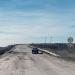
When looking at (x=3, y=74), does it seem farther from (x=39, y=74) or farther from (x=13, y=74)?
(x=39, y=74)

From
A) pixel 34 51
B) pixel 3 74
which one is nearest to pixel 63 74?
pixel 3 74

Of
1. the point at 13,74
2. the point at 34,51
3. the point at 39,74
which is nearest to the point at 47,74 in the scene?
the point at 39,74

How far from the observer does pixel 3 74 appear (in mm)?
22203

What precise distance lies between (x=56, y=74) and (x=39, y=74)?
121 cm

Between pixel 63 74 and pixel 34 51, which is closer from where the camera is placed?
pixel 63 74

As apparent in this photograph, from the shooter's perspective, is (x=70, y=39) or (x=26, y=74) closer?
(x=26, y=74)

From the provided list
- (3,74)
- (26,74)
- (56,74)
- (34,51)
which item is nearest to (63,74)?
(56,74)

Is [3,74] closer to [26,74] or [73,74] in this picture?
[26,74]

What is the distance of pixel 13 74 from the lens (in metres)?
21.7

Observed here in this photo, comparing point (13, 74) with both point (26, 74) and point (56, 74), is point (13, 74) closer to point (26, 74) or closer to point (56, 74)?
point (26, 74)

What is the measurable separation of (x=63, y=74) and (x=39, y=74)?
1716mm

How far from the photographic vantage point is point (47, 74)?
21547mm

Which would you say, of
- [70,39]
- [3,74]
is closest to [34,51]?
[70,39]

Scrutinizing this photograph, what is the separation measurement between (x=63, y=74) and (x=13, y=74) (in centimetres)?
359
